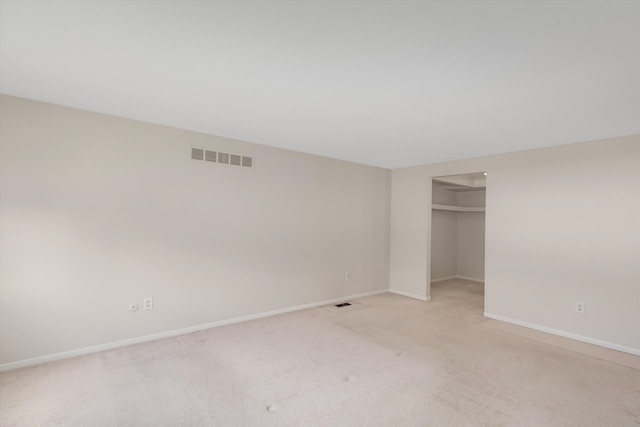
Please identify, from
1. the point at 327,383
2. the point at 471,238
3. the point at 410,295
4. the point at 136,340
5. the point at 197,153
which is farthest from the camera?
the point at 471,238

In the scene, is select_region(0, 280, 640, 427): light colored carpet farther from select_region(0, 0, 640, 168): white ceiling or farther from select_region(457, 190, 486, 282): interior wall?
select_region(457, 190, 486, 282): interior wall

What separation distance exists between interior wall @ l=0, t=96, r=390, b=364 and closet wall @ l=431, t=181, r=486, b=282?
3140mm

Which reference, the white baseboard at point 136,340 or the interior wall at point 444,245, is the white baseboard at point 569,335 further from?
the white baseboard at point 136,340

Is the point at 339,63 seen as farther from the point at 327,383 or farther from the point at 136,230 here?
the point at 136,230

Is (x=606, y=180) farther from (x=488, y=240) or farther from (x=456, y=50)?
(x=456, y=50)

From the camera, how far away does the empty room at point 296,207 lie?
164 centimetres

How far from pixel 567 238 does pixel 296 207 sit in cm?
345

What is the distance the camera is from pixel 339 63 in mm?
1871

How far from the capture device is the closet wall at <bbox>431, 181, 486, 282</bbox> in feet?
21.5

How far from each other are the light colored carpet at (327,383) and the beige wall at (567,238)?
23.4 inches

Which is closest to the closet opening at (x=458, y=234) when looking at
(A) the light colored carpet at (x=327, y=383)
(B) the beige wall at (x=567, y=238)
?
(B) the beige wall at (x=567, y=238)

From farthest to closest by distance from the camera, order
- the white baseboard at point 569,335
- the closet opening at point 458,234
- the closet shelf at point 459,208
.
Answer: the closet opening at point 458,234, the closet shelf at point 459,208, the white baseboard at point 569,335

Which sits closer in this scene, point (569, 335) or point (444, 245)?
point (569, 335)

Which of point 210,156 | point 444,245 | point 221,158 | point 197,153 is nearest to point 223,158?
point 221,158
